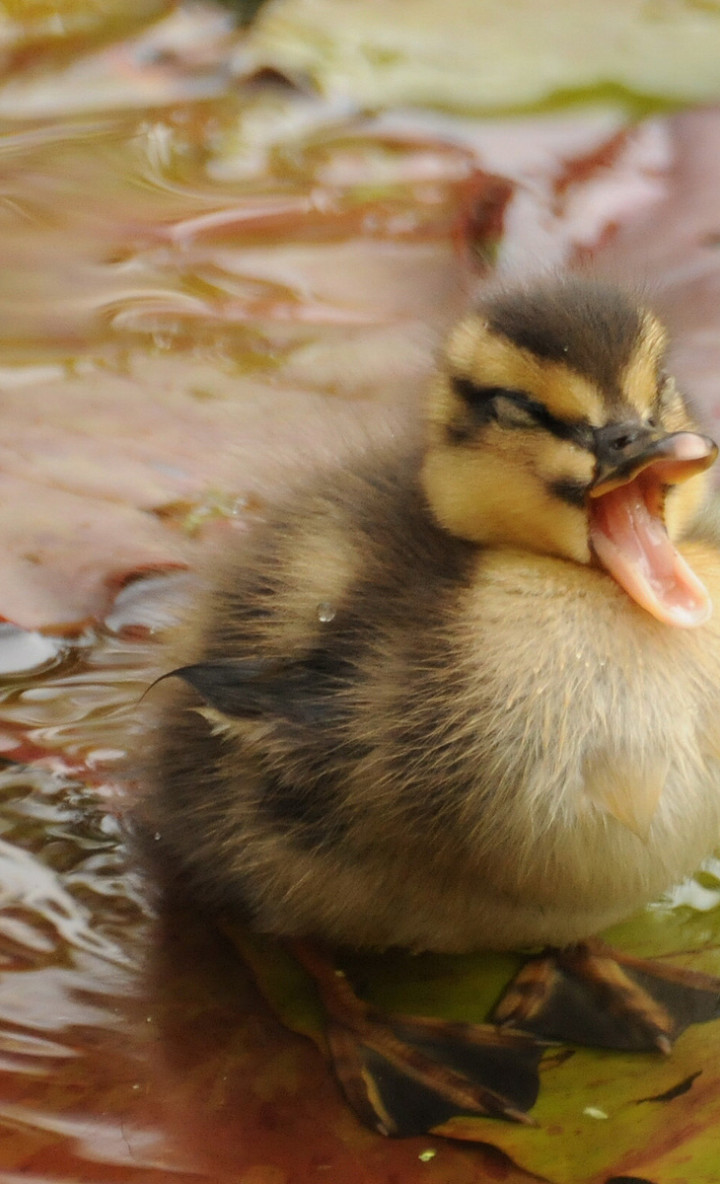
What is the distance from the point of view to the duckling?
1062 millimetres

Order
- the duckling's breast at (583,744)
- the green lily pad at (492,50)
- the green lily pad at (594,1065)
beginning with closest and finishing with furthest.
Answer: the green lily pad at (594,1065) < the duckling's breast at (583,744) < the green lily pad at (492,50)

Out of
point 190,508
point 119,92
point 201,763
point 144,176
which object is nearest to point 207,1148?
point 201,763

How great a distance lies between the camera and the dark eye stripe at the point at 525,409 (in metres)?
1.08

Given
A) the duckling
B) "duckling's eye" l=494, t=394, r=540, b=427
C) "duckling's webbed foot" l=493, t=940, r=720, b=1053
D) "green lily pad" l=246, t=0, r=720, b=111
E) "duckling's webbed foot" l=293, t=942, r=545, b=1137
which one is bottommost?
"duckling's webbed foot" l=293, t=942, r=545, b=1137

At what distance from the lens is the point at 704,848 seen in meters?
1.12

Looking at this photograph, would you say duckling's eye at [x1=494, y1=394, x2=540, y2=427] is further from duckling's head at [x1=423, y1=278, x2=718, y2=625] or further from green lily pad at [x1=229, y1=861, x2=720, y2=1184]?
green lily pad at [x1=229, y1=861, x2=720, y2=1184]

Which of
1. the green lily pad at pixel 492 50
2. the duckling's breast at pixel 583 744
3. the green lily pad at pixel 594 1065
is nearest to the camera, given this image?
the green lily pad at pixel 594 1065

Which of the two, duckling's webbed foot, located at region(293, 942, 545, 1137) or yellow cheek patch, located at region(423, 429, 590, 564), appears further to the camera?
yellow cheek patch, located at region(423, 429, 590, 564)

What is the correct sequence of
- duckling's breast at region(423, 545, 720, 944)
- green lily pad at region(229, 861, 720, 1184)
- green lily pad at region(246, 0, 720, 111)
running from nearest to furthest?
green lily pad at region(229, 861, 720, 1184) → duckling's breast at region(423, 545, 720, 944) → green lily pad at region(246, 0, 720, 111)

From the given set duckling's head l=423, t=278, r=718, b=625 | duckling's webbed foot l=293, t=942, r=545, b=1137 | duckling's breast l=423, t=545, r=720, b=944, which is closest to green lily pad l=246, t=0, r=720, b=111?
duckling's head l=423, t=278, r=718, b=625

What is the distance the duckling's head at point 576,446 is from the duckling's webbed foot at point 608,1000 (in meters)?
0.27

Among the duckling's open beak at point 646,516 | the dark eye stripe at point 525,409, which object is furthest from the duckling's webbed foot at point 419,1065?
the dark eye stripe at point 525,409

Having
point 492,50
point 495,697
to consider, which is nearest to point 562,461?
point 495,697

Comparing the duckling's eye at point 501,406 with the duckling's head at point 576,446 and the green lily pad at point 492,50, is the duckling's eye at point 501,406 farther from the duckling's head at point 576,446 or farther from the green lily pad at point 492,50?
the green lily pad at point 492,50
